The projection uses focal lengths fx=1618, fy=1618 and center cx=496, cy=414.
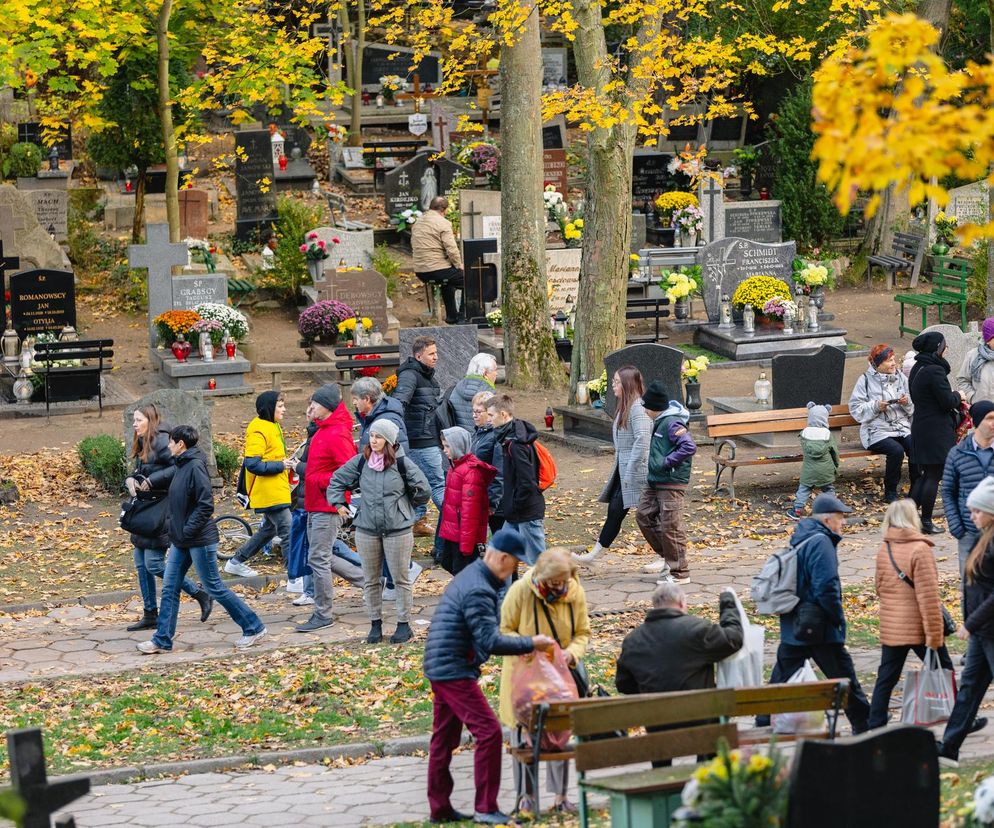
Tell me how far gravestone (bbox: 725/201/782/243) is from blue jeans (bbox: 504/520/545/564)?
16.6 metres

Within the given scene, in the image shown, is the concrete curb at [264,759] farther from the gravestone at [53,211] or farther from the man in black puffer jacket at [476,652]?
the gravestone at [53,211]

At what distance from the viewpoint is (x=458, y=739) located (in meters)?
8.02

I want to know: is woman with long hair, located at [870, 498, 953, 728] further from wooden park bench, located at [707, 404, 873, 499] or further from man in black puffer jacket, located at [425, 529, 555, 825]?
wooden park bench, located at [707, 404, 873, 499]

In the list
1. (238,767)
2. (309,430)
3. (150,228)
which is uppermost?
(150,228)

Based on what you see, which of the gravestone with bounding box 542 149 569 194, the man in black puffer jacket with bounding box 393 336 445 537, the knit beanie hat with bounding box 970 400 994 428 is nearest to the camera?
the knit beanie hat with bounding box 970 400 994 428

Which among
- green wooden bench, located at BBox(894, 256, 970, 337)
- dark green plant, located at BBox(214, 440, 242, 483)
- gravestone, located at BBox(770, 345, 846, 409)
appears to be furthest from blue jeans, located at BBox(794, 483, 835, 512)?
green wooden bench, located at BBox(894, 256, 970, 337)

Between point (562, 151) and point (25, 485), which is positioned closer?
point (25, 485)

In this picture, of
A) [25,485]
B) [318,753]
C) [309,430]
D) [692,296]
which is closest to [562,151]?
[692,296]

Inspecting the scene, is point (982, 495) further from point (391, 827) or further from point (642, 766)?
point (391, 827)

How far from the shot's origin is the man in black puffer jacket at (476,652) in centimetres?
773

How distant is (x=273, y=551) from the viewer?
1394 centimetres

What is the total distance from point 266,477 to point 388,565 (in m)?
2.04

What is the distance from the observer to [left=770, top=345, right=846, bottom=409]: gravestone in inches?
651

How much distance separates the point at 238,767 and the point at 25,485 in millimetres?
8165
